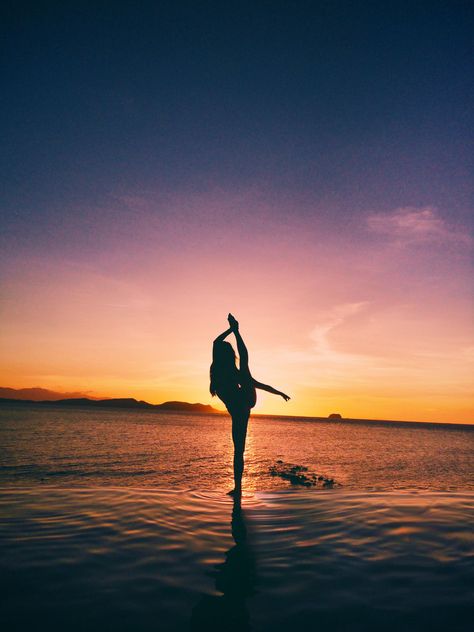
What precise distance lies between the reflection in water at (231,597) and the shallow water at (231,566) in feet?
0.06

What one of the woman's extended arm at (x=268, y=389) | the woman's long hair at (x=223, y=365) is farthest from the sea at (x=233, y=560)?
the woman's long hair at (x=223, y=365)

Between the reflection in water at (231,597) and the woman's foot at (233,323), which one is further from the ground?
the woman's foot at (233,323)

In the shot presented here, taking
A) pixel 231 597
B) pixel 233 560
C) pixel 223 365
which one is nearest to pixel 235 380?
pixel 223 365

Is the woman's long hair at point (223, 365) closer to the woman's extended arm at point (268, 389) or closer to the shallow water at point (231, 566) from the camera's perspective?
the woman's extended arm at point (268, 389)

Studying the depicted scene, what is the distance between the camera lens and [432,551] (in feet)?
20.0

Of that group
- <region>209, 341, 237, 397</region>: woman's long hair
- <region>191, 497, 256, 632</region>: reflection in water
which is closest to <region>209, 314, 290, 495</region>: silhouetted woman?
<region>209, 341, 237, 397</region>: woman's long hair

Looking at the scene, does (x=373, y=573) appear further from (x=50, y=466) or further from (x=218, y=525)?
(x=50, y=466)

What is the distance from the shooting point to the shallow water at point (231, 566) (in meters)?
3.93

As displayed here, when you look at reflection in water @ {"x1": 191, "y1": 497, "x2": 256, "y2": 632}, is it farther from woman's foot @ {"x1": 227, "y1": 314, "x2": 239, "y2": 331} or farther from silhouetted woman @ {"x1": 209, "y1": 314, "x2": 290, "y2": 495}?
woman's foot @ {"x1": 227, "y1": 314, "x2": 239, "y2": 331}

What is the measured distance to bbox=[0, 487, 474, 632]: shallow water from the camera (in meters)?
3.93

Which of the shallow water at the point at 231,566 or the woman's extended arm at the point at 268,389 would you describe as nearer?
the shallow water at the point at 231,566

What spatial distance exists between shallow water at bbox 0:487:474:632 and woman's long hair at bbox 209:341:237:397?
3143 mm

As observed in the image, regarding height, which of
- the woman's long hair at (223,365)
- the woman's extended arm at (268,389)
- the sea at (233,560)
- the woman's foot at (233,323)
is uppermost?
the woman's foot at (233,323)

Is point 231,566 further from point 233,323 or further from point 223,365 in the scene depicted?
point 233,323
